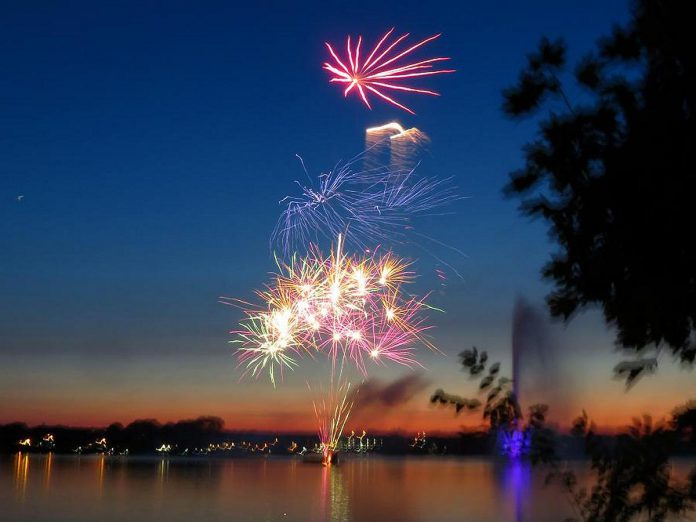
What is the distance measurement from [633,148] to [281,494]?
9182 centimetres

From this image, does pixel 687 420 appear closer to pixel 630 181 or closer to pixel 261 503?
pixel 630 181

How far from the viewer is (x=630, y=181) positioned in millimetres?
4887

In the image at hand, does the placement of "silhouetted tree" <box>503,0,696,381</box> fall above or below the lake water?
above

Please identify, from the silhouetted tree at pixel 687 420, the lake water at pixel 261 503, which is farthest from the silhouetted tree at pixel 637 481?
the lake water at pixel 261 503

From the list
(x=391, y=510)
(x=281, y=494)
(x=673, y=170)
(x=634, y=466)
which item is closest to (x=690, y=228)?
(x=673, y=170)

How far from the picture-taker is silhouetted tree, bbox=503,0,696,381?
471 cm

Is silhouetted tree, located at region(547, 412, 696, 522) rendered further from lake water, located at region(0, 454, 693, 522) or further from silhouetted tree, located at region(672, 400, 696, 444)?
lake water, located at region(0, 454, 693, 522)

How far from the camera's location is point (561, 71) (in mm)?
5469

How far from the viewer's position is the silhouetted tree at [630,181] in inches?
185

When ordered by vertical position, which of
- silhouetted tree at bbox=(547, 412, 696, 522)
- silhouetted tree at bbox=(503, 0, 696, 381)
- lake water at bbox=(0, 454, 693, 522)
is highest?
silhouetted tree at bbox=(503, 0, 696, 381)

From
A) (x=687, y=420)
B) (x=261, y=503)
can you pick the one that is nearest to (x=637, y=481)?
(x=687, y=420)

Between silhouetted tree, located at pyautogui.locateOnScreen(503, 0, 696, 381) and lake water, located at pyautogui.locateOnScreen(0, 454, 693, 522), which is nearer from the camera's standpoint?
silhouetted tree, located at pyautogui.locateOnScreen(503, 0, 696, 381)

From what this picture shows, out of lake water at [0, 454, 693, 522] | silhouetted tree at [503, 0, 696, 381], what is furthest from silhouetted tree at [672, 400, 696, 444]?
lake water at [0, 454, 693, 522]

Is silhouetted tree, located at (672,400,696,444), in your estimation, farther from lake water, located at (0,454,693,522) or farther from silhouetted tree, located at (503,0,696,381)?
lake water, located at (0,454,693,522)
